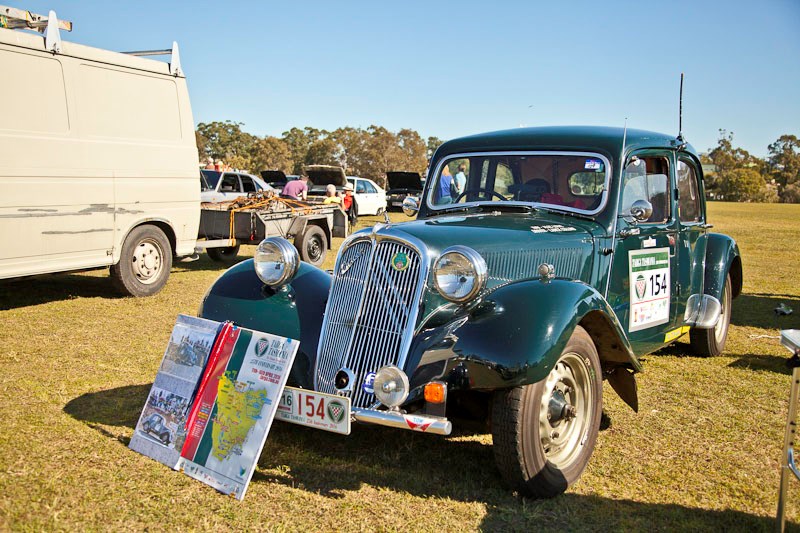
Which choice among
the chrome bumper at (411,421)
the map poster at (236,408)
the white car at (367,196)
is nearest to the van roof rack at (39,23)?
the map poster at (236,408)

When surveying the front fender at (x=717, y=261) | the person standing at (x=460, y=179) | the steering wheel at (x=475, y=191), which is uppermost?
the person standing at (x=460, y=179)

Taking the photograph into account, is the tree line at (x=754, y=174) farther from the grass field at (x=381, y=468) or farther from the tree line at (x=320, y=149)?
the grass field at (x=381, y=468)

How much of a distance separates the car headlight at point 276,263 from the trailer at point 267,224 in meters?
6.00

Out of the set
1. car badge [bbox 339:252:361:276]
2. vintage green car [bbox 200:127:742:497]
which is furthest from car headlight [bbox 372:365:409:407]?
car badge [bbox 339:252:361:276]

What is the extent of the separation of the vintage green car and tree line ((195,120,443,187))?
53.5m

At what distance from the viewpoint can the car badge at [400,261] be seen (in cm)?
365

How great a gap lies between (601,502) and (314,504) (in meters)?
1.41

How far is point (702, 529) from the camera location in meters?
3.18

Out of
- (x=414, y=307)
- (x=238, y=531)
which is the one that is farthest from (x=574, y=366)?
(x=238, y=531)

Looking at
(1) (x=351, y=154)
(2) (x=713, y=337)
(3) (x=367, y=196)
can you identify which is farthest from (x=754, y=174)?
(2) (x=713, y=337)

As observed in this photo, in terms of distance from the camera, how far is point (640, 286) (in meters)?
4.77

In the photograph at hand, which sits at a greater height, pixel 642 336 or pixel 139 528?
pixel 642 336

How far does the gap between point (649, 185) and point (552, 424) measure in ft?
7.32

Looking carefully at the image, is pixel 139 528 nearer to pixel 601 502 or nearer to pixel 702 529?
pixel 601 502
